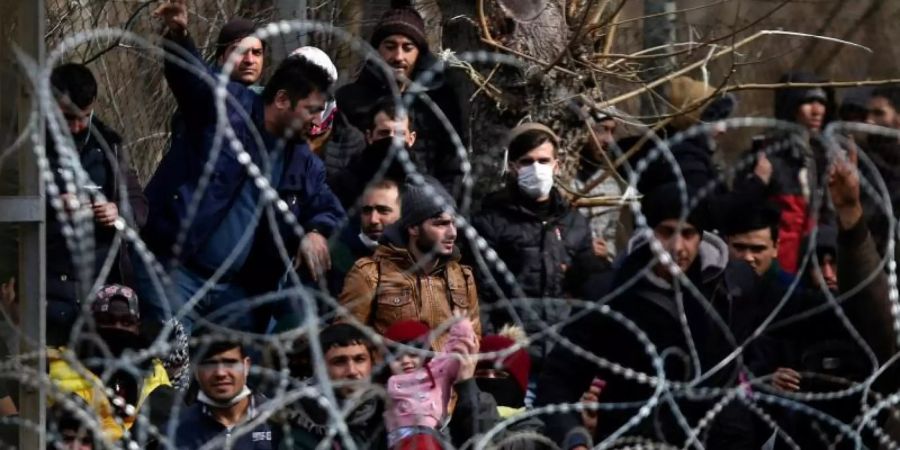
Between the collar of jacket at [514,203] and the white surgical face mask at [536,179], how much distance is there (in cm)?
3

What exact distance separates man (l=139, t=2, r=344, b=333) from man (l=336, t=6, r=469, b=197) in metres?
0.58

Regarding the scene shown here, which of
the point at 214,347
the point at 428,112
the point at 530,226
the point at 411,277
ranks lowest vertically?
the point at 214,347

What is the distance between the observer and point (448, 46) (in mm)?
8070

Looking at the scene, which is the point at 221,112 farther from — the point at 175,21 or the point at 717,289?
the point at 717,289

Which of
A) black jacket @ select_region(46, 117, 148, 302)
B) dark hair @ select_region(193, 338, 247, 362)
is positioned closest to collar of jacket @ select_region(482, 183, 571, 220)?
black jacket @ select_region(46, 117, 148, 302)

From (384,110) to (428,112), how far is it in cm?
21

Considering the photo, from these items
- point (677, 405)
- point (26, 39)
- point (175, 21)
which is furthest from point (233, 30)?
point (677, 405)

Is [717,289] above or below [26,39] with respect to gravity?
below

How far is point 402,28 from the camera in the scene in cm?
716

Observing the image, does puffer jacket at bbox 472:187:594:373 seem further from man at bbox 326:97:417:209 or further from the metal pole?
the metal pole

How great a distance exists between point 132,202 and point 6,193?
79cm

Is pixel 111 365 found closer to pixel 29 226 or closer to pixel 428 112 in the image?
pixel 29 226

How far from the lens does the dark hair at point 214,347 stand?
19.2 feet

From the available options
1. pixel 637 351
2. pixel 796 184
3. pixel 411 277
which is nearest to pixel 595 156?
pixel 796 184
